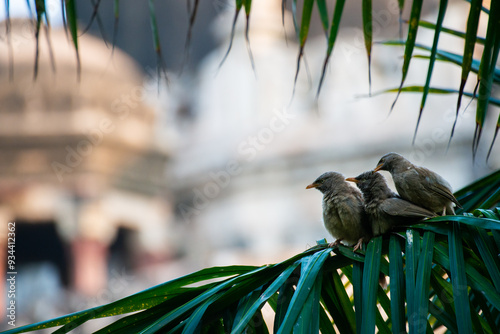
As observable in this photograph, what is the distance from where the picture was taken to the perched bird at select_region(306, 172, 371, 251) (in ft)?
7.81

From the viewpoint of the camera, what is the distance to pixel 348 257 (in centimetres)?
183

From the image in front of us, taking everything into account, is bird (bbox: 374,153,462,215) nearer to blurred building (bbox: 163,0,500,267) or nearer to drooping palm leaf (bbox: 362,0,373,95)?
drooping palm leaf (bbox: 362,0,373,95)

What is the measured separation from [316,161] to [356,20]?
Result: 3439mm

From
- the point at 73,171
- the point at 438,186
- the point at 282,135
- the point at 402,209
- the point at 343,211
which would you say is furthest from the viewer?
the point at 282,135

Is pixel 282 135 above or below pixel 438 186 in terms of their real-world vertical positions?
below

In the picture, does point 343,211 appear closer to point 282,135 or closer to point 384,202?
point 384,202

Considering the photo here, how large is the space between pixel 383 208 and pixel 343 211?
0.29m

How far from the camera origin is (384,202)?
7.42 ft

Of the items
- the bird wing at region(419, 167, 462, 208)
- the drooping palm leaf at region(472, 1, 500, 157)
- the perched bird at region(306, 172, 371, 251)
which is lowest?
the perched bird at region(306, 172, 371, 251)

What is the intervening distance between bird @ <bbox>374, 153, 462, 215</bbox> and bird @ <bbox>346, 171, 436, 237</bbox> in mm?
63

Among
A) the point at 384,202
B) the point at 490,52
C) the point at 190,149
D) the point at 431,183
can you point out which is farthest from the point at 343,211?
the point at 190,149

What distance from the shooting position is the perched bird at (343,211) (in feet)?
7.81

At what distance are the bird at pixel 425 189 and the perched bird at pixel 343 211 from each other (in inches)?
7.7

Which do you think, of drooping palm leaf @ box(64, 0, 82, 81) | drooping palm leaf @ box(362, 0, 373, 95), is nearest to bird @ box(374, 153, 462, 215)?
drooping palm leaf @ box(362, 0, 373, 95)
